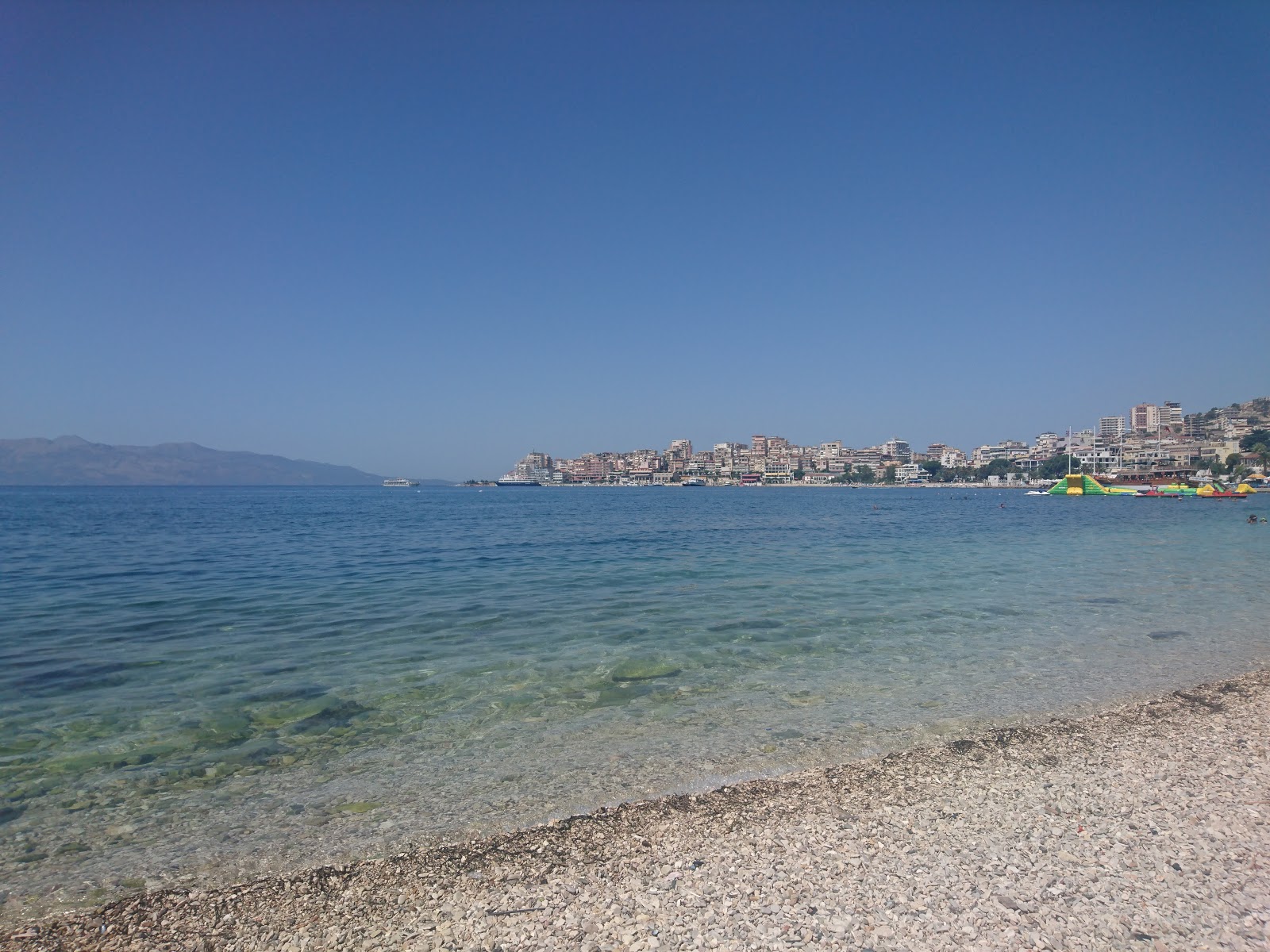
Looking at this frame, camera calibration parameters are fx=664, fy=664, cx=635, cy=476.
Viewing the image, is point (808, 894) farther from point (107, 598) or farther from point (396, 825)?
point (107, 598)

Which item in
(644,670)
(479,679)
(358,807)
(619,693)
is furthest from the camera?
(644,670)

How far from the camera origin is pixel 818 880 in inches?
165

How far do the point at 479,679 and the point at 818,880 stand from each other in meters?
6.28

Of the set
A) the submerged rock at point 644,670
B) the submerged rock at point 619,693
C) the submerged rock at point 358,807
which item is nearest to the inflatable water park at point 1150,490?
the submerged rock at point 644,670

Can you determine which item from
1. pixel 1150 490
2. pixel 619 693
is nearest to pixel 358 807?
pixel 619 693

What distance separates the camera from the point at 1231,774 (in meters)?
5.71

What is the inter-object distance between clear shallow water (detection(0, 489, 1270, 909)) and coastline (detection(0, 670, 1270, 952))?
0.64 metres

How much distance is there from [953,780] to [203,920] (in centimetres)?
563

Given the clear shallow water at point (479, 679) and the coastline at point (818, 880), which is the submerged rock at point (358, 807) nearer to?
the clear shallow water at point (479, 679)

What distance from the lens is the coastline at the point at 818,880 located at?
372 centimetres

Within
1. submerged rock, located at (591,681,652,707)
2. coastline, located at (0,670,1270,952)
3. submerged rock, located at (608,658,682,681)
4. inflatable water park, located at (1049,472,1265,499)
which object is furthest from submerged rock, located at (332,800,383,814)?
inflatable water park, located at (1049,472,1265,499)

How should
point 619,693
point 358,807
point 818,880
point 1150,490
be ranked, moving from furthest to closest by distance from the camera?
1. point 1150,490
2. point 619,693
3. point 358,807
4. point 818,880

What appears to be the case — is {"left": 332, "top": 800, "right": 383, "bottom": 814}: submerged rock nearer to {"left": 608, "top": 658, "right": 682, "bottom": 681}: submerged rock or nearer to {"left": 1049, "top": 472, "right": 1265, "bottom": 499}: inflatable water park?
{"left": 608, "top": 658, "right": 682, "bottom": 681}: submerged rock

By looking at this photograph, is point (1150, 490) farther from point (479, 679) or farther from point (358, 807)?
point (358, 807)
